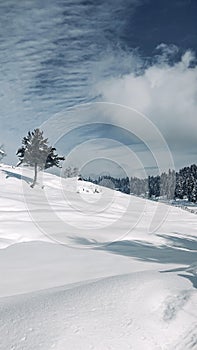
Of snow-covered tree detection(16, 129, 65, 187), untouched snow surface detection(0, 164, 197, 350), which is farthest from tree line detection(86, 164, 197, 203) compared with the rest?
untouched snow surface detection(0, 164, 197, 350)

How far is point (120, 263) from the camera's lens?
1002 centimetres

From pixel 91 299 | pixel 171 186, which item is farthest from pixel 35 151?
pixel 171 186

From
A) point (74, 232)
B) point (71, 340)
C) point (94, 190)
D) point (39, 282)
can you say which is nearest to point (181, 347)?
point (71, 340)

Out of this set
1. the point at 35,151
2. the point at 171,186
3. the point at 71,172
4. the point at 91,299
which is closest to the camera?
the point at 91,299

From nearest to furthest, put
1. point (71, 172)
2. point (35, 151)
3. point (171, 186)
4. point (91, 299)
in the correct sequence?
point (91, 299)
point (35, 151)
point (71, 172)
point (171, 186)

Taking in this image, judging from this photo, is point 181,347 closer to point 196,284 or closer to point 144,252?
point 196,284

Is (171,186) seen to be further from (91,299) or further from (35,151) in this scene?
(91,299)

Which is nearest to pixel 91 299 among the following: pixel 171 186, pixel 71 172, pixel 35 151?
pixel 35 151

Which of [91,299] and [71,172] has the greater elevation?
[71,172]

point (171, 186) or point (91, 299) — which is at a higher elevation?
point (171, 186)

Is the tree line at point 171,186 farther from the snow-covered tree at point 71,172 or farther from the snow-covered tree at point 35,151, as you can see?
the snow-covered tree at point 35,151

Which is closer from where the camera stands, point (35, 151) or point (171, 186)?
point (35, 151)

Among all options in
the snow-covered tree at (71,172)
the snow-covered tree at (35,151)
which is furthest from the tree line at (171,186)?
the snow-covered tree at (35,151)

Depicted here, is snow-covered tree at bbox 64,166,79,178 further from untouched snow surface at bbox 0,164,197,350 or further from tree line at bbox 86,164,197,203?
untouched snow surface at bbox 0,164,197,350
